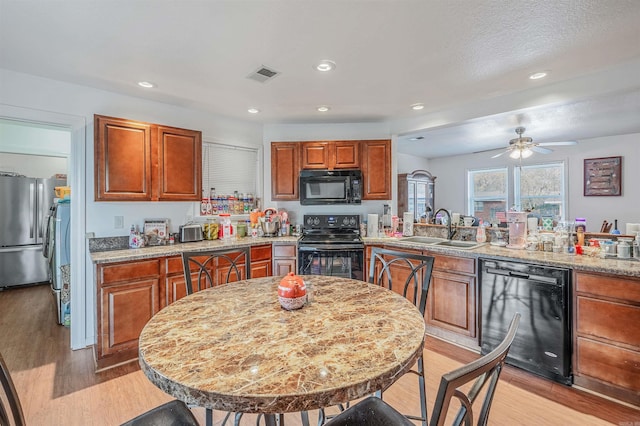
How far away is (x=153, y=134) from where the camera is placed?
2.96 metres

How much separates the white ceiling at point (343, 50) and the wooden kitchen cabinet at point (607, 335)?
1.58m

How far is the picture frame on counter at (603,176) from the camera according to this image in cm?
505

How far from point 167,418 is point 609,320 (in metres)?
2.68

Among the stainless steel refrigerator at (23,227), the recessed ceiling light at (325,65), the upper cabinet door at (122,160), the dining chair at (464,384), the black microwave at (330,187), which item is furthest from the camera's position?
the stainless steel refrigerator at (23,227)

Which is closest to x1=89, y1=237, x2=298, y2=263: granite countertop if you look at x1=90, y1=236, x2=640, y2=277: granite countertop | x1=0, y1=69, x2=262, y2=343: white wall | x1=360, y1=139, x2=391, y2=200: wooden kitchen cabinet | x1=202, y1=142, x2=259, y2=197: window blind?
x1=90, y1=236, x2=640, y2=277: granite countertop

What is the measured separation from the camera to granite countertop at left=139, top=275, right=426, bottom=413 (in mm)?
791

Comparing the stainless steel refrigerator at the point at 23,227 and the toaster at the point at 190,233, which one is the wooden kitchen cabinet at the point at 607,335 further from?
the stainless steel refrigerator at the point at 23,227

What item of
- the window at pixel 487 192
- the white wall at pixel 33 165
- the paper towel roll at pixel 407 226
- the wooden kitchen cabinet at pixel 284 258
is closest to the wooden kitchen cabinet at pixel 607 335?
the paper towel roll at pixel 407 226

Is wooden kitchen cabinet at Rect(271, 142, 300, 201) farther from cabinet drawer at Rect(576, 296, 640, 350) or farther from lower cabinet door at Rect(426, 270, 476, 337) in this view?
cabinet drawer at Rect(576, 296, 640, 350)

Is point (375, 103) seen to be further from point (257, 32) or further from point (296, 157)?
point (257, 32)

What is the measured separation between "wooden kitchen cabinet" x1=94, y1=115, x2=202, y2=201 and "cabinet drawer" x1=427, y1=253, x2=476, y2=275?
2603 millimetres

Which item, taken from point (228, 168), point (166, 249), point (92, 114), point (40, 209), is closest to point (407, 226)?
point (228, 168)

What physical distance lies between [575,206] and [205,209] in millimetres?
6315

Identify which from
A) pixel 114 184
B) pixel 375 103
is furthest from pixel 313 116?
pixel 114 184
